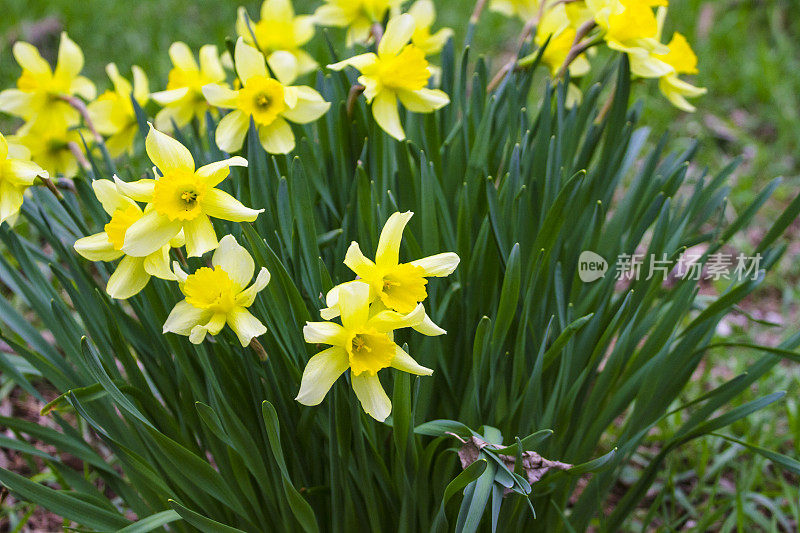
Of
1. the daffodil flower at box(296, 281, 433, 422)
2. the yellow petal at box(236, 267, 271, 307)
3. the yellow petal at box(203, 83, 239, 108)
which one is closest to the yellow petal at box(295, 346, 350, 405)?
the daffodil flower at box(296, 281, 433, 422)

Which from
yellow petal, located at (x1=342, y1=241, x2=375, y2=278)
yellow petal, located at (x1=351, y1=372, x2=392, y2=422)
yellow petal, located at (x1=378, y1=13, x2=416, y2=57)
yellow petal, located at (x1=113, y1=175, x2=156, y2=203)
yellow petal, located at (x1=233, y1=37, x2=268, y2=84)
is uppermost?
yellow petal, located at (x1=378, y1=13, x2=416, y2=57)

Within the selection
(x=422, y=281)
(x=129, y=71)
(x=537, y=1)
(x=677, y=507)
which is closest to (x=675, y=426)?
(x=677, y=507)

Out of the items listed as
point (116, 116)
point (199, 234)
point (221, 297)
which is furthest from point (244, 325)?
point (116, 116)

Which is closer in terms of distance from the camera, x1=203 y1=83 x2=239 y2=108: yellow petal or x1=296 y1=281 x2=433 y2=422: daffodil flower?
x1=296 y1=281 x2=433 y2=422: daffodil flower

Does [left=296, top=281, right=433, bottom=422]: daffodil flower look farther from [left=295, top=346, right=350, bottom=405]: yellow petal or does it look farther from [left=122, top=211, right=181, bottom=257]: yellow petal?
[left=122, top=211, right=181, bottom=257]: yellow petal

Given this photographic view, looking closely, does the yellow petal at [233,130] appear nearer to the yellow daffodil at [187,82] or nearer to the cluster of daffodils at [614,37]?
the yellow daffodil at [187,82]

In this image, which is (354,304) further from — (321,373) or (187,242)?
(187,242)

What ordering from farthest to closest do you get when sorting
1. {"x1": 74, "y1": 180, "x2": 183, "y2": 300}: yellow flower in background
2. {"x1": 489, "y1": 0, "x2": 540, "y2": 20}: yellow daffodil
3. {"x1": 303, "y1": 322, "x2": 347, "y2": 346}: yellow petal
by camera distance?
{"x1": 489, "y1": 0, "x2": 540, "y2": 20}: yellow daffodil < {"x1": 74, "y1": 180, "x2": 183, "y2": 300}: yellow flower in background < {"x1": 303, "y1": 322, "x2": 347, "y2": 346}: yellow petal

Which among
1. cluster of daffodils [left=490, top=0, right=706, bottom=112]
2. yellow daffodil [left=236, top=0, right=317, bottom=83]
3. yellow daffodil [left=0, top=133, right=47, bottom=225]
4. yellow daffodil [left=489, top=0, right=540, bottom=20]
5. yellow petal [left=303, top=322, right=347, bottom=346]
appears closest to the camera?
yellow petal [left=303, top=322, right=347, bottom=346]
